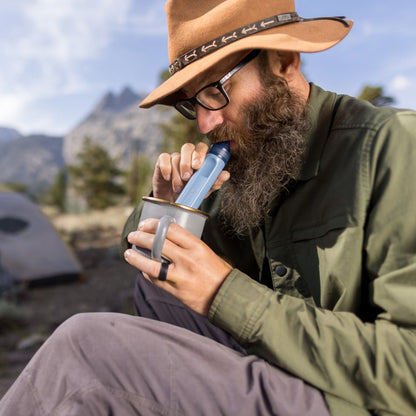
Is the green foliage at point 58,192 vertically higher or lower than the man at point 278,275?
lower

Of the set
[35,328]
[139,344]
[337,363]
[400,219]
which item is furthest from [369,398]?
[35,328]

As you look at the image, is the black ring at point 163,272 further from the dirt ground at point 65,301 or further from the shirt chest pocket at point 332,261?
the dirt ground at point 65,301

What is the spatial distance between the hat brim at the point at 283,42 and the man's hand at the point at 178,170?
0.26m

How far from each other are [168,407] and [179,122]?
14612 mm

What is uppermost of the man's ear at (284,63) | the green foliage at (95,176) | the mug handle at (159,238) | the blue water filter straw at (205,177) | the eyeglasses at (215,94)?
the man's ear at (284,63)

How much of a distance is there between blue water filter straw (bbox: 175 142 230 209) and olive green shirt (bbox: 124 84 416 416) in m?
0.30

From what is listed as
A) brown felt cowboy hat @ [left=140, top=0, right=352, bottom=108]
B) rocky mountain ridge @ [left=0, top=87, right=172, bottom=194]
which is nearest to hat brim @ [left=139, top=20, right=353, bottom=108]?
brown felt cowboy hat @ [left=140, top=0, right=352, bottom=108]

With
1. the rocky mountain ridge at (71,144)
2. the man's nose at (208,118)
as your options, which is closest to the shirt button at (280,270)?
the man's nose at (208,118)

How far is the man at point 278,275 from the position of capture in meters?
1.09

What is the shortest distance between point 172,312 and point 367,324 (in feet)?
3.18

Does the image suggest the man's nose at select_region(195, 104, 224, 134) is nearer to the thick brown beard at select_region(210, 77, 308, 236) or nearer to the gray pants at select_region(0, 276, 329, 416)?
the thick brown beard at select_region(210, 77, 308, 236)

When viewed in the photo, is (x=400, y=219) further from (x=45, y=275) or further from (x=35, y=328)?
(x=45, y=275)

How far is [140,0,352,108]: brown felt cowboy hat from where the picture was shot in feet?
4.64

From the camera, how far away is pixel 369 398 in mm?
1078
